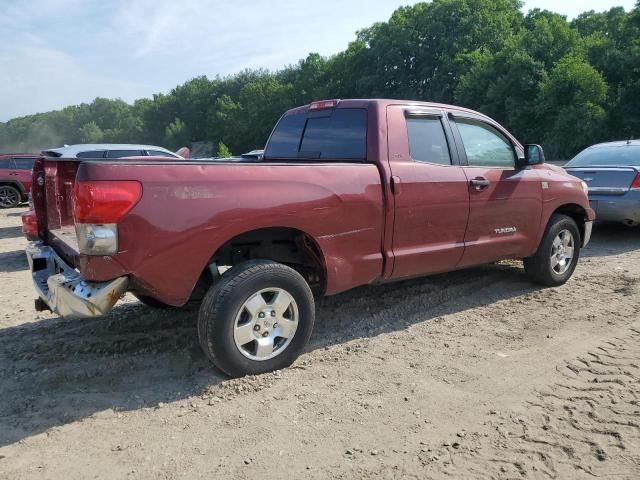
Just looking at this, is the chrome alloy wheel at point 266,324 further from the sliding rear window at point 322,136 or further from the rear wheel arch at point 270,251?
the sliding rear window at point 322,136

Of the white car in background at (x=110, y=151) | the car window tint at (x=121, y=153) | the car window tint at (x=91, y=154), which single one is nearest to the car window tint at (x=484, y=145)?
the white car in background at (x=110, y=151)

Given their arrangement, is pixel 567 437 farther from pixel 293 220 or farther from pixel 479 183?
pixel 479 183

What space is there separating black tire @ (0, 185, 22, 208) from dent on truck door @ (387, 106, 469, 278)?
1557 cm

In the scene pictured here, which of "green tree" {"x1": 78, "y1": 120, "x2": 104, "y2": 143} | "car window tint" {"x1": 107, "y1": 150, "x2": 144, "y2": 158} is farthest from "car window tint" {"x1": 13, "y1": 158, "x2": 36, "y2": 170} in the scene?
"green tree" {"x1": 78, "y1": 120, "x2": 104, "y2": 143}

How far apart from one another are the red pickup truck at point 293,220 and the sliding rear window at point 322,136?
1 cm

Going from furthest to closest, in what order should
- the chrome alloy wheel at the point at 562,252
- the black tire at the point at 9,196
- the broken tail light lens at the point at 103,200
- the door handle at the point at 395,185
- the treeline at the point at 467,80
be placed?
1. the treeline at the point at 467,80
2. the black tire at the point at 9,196
3. the chrome alloy wheel at the point at 562,252
4. the door handle at the point at 395,185
5. the broken tail light lens at the point at 103,200

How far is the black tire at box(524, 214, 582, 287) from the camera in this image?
567 cm

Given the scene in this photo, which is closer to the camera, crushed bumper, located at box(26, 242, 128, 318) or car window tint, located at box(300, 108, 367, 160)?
crushed bumper, located at box(26, 242, 128, 318)

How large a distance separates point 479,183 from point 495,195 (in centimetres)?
28

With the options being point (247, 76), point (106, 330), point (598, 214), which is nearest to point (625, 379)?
point (106, 330)

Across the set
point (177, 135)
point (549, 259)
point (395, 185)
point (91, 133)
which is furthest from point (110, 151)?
point (91, 133)

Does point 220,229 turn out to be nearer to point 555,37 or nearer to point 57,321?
point 57,321

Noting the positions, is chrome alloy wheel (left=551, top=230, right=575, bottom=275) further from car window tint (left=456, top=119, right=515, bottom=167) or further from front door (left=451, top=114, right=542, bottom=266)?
car window tint (left=456, top=119, right=515, bottom=167)

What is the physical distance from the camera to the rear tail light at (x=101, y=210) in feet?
10.0
